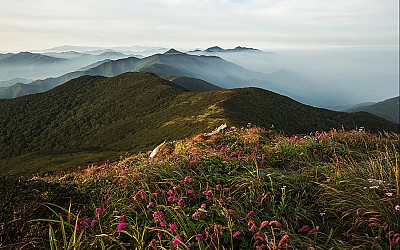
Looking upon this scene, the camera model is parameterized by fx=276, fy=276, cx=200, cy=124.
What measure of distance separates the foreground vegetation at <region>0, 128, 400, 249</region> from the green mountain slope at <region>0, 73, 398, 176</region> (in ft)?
107

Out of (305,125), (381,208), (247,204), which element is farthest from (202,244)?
(305,125)

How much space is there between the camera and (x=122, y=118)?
248 feet

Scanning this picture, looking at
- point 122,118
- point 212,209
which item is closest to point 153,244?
point 212,209

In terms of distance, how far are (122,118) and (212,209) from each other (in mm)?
75153

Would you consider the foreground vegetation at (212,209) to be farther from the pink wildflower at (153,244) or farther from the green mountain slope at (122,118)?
the green mountain slope at (122,118)

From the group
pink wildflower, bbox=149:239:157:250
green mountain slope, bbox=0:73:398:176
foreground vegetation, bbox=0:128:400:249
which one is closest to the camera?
pink wildflower, bbox=149:239:157:250

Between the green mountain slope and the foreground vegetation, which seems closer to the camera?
the foreground vegetation

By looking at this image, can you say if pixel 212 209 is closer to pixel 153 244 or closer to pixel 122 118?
pixel 153 244

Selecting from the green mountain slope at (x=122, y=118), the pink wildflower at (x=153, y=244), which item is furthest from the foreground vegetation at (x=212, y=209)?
the green mountain slope at (x=122, y=118)

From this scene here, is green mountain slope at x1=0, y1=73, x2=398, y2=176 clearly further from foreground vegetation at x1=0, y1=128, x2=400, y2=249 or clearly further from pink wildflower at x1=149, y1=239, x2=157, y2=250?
pink wildflower at x1=149, y1=239, x2=157, y2=250

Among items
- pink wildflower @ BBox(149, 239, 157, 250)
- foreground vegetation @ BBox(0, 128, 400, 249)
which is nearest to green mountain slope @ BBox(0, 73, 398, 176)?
foreground vegetation @ BBox(0, 128, 400, 249)

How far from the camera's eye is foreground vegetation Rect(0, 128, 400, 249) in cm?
322

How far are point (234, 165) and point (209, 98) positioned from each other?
6123 cm

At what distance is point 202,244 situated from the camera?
9.97 ft
